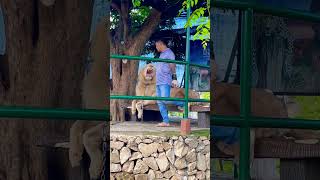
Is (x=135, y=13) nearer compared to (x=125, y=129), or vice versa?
(x=125, y=129)

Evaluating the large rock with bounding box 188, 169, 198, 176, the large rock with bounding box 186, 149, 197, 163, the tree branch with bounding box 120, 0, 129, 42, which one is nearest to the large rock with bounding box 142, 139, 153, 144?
the large rock with bounding box 186, 149, 197, 163

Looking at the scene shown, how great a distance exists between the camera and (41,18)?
2.81 ft

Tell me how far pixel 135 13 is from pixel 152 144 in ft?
6.69

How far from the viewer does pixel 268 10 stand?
1091 millimetres

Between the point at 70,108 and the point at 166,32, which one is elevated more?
the point at 166,32

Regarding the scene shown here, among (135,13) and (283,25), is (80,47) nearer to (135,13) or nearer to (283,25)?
(283,25)

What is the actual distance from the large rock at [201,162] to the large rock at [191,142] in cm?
9

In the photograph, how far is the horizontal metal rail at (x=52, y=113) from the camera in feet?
2.70

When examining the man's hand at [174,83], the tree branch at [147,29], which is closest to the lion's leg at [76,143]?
the man's hand at [174,83]

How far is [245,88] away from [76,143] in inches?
15.3

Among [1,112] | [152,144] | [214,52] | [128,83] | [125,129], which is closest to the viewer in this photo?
[1,112]

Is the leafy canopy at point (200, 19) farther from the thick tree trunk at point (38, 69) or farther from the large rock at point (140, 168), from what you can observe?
the thick tree trunk at point (38, 69)

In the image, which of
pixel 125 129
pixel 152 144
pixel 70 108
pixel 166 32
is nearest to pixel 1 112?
pixel 70 108

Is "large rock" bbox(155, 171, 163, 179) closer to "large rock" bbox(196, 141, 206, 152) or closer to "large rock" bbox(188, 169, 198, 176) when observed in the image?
"large rock" bbox(188, 169, 198, 176)
